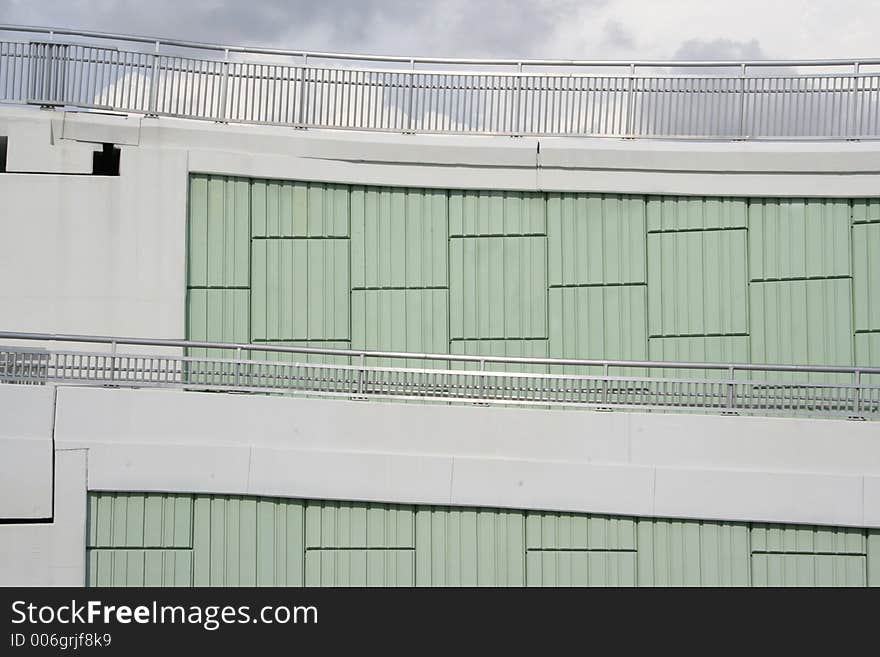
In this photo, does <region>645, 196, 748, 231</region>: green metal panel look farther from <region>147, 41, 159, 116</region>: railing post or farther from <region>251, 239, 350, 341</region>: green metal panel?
<region>147, 41, 159, 116</region>: railing post

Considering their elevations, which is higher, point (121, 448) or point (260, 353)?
point (260, 353)

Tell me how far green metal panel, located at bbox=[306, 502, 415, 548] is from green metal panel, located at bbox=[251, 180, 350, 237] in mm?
5298

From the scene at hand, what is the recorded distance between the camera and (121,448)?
13.1 metres

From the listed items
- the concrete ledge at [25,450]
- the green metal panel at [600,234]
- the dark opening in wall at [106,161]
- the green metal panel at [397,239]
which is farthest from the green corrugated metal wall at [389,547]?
the dark opening in wall at [106,161]

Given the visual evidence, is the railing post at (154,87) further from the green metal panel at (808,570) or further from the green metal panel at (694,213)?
the green metal panel at (808,570)

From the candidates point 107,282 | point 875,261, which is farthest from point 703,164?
point 107,282

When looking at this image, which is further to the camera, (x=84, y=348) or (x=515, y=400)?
(x=84, y=348)

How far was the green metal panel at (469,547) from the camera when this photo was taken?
1326cm

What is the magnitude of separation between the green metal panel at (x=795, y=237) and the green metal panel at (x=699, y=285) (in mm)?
278

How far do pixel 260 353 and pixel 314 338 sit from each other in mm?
1051

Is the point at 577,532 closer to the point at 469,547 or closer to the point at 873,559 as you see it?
the point at 469,547

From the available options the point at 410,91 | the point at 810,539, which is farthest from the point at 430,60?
the point at 810,539
